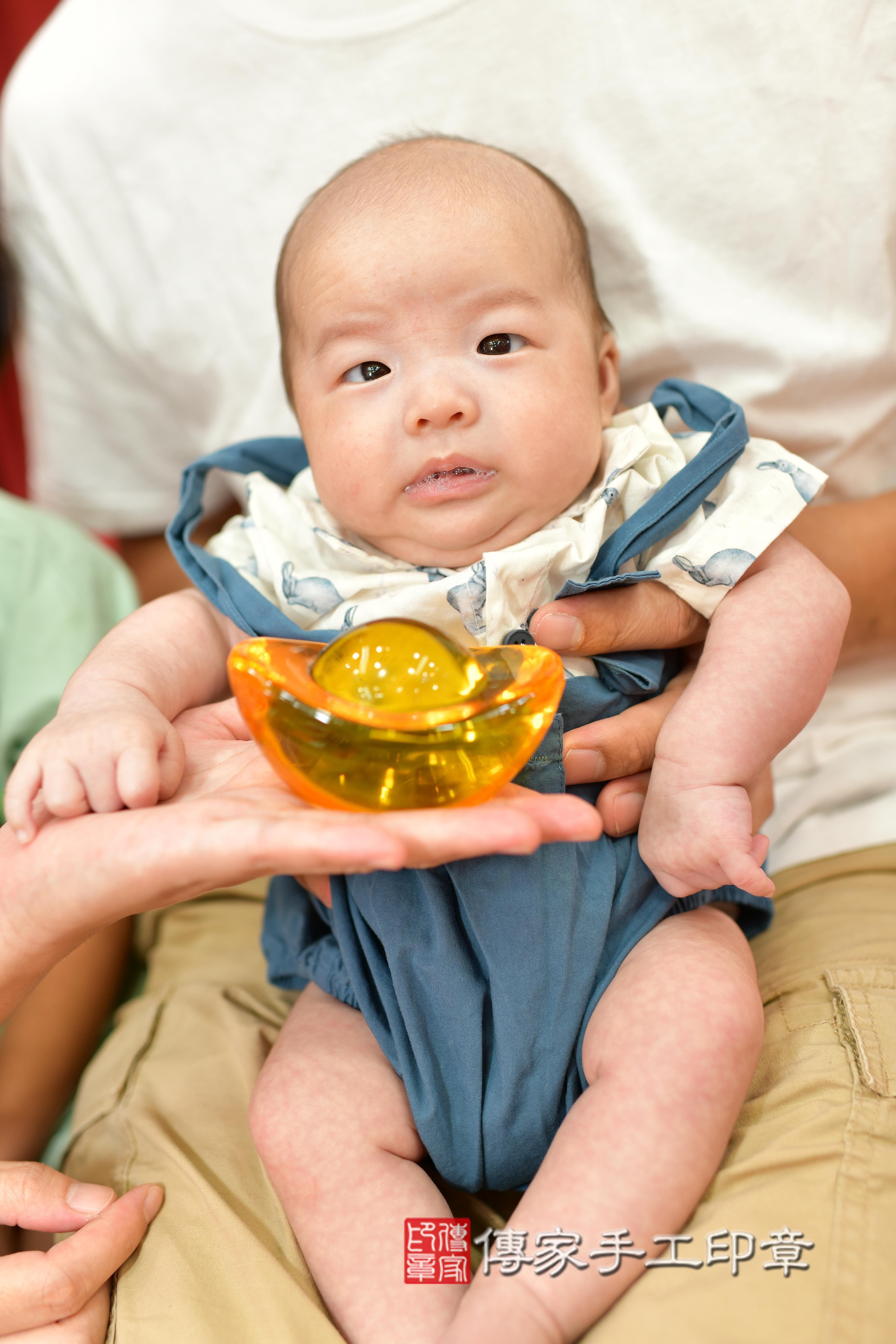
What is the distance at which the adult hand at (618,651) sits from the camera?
0.88 m

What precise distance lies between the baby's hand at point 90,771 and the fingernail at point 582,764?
0.34 meters

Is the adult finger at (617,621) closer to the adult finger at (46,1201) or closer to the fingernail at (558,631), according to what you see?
the fingernail at (558,631)

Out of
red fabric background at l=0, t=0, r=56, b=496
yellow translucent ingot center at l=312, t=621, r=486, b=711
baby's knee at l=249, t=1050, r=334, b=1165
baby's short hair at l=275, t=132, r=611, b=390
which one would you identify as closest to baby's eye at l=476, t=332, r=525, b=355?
baby's short hair at l=275, t=132, r=611, b=390

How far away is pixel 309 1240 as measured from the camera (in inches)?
31.4

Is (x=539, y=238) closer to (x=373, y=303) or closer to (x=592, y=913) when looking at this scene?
(x=373, y=303)

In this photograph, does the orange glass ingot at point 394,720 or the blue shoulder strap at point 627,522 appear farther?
the blue shoulder strap at point 627,522

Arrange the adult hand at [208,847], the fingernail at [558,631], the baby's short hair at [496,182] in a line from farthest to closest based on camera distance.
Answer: the baby's short hair at [496,182] → the fingernail at [558,631] → the adult hand at [208,847]

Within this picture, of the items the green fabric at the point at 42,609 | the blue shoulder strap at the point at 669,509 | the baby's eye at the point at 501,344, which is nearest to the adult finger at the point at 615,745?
the blue shoulder strap at the point at 669,509

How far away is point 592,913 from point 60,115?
4.03 ft

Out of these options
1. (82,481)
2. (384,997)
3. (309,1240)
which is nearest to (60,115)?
(82,481)

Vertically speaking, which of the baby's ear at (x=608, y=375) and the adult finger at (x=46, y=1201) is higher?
the baby's ear at (x=608, y=375)

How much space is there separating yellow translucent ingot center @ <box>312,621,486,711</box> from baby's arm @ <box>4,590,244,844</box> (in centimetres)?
16

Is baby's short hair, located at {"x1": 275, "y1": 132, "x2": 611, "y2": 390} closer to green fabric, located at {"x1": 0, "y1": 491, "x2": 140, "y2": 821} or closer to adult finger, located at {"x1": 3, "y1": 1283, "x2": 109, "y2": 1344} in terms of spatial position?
green fabric, located at {"x1": 0, "y1": 491, "x2": 140, "y2": 821}

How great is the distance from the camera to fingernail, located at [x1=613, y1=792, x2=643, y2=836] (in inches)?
35.5
